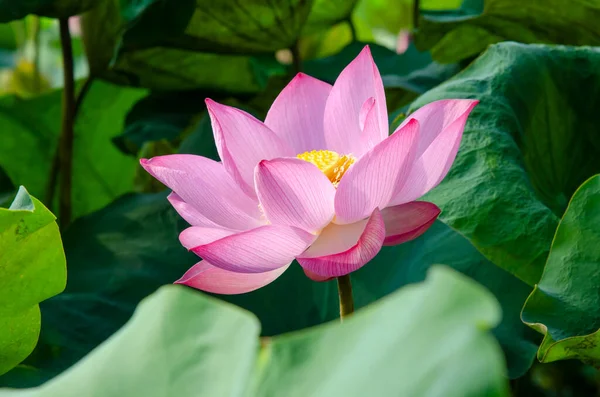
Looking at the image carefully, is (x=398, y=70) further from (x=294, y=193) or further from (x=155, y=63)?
(x=294, y=193)

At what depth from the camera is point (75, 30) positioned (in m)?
1.98

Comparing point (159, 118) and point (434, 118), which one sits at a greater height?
point (434, 118)

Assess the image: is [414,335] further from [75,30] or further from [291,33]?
[75,30]

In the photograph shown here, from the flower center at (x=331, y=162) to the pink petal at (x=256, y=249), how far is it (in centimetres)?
9

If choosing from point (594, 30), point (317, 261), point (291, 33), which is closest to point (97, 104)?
point (291, 33)

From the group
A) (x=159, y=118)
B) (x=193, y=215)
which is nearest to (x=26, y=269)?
(x=193, y=215)

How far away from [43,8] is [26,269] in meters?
0.40

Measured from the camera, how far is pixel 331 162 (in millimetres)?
518

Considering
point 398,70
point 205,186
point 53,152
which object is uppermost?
point 205,186

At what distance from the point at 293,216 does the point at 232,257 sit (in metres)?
0.04

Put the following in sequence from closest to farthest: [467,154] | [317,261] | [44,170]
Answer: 1. [317,261]
2. [467,154]
3. [44,170]

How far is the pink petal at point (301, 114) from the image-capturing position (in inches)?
21.4

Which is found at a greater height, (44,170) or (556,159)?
(556,159)

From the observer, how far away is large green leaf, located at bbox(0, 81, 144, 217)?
3.42 ft
